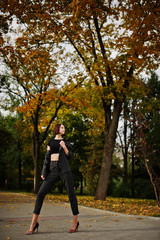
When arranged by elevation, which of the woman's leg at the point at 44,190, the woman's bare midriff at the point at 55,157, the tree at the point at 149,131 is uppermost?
the tree at the point at 149,131

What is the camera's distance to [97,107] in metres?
19.6

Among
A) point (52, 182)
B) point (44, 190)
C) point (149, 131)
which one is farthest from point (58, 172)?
point (149, 131)

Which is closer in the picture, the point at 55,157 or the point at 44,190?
the point at 44,190

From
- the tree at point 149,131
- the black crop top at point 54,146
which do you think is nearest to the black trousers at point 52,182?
the black crop top at point 54,146

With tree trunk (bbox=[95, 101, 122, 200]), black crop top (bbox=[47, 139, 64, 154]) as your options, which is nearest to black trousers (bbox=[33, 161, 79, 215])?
black crop top (bbox=[47, 139, 64, 154])

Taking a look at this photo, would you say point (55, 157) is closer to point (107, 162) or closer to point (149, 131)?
point (107, 162)

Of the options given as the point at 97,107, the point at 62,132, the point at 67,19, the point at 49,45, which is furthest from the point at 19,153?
the point at 62,132

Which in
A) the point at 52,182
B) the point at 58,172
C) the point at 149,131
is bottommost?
the point at 52,182

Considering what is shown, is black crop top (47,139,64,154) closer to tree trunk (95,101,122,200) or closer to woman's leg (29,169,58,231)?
woman's leg (29,169,58,231)

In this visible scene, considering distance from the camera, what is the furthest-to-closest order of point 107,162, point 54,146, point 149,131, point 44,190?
1. point 149,131
2. point 107,162
3. point 54,146
4. point 44,190

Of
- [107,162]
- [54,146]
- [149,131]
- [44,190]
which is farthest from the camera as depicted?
[149,131]

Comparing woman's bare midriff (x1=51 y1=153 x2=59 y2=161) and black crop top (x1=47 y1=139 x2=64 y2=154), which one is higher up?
black crop top (x1=47 y1=139 x2=64 y2=154)

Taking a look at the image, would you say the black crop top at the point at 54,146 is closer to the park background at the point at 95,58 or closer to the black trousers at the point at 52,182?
the black trousers at the point at 52,182

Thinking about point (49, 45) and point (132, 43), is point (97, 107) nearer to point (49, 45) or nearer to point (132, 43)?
point (49, 45)
